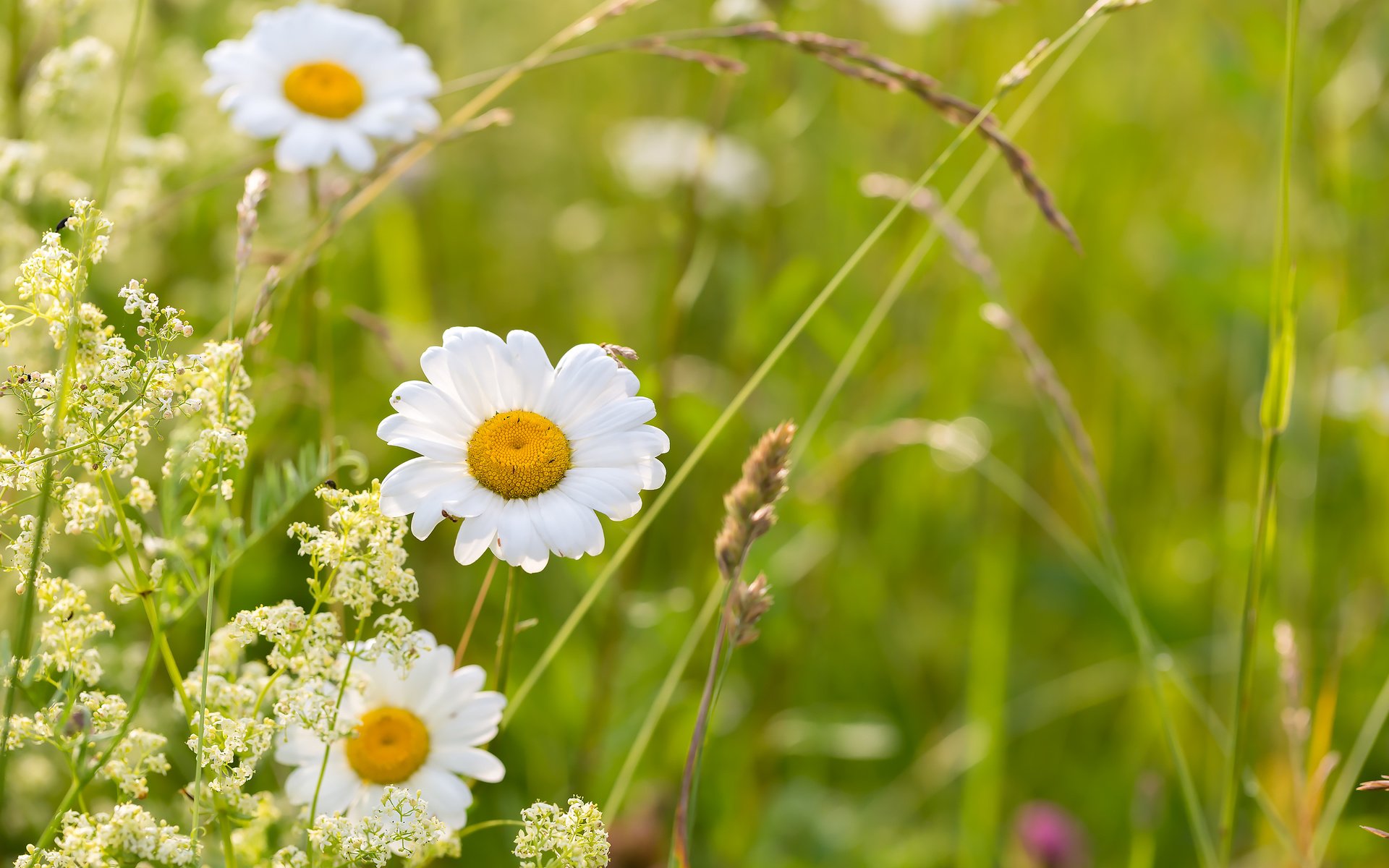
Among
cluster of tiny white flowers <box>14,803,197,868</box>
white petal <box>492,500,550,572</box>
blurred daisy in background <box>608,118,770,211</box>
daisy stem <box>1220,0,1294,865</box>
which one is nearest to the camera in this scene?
cluster of tiny white flowers <box>14,803,197,868</box>

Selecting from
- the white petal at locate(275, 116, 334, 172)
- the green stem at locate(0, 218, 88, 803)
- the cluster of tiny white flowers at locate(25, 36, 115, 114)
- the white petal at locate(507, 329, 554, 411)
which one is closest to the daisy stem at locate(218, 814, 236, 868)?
the green stem at locate(0, 218, 88, 803)

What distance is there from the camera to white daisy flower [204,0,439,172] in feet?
3.94

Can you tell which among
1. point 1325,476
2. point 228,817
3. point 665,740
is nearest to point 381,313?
point 665,740

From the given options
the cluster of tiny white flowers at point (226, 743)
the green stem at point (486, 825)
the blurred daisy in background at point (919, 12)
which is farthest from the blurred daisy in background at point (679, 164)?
the cluster of tiny white flowers at point (226, 743)

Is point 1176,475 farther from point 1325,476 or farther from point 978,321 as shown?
point 978,321

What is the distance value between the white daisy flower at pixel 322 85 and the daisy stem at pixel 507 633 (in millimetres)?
558

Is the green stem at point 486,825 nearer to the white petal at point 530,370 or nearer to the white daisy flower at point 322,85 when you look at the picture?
the white petal at point 530,370

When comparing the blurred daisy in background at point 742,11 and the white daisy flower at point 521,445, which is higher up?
the blurred daisy in background at point 742,11

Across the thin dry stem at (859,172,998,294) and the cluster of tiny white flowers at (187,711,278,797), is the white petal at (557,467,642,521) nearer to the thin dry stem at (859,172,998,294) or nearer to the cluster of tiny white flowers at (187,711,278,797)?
the cluster of tiny white flowers at (187,711,278,797)

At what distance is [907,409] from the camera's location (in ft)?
6.63

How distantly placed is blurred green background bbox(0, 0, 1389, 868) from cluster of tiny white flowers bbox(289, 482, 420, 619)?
48cm

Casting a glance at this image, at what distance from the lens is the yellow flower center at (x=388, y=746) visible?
2.72ft

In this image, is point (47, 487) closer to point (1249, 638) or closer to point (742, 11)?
point (1249, 638)

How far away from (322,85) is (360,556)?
29.4 inches
